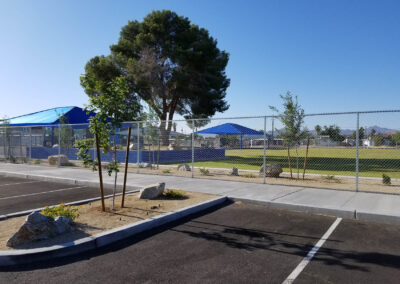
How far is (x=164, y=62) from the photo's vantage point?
2736 centimetres

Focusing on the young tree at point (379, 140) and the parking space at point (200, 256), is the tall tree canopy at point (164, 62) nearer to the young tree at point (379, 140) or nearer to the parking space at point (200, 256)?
the young tree at point (379, 140)

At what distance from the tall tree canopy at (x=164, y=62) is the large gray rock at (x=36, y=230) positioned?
21.8 metres

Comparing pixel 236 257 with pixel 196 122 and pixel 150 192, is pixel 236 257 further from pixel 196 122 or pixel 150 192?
pixel 196 122

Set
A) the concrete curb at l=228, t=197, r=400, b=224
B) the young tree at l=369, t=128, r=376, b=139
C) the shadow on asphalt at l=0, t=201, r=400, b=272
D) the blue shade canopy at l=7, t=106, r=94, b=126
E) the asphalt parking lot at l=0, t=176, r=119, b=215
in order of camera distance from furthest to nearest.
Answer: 1. the blue shade canopy at l=7, t=106, r=94, b=126
2. the young tree at l=369, t=128, r=376, b=139
3. the asphalt parking lot at l=0, t=176, r=119, b=215
4. the concrete curb at l=228, t=197, r=400, b=224
5. the shadow on asphalt at l=0, t=201, r=400, b=272

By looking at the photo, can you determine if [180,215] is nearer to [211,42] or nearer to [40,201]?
[40,201]

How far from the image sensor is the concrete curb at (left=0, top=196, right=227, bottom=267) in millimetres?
4180

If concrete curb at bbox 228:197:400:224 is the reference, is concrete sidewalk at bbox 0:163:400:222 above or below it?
above

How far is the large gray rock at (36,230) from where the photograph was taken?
4.57m

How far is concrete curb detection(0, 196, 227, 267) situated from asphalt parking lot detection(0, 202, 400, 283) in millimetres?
154

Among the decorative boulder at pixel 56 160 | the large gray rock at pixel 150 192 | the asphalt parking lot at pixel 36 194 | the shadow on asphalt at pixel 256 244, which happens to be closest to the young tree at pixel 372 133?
the shadow on asphalt at pixel 256 244

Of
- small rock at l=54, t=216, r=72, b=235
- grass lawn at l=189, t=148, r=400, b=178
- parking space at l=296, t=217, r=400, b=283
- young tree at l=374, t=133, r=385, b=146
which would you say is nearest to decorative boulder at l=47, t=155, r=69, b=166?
grass lawn at l=189, t=148, r=400, b=178

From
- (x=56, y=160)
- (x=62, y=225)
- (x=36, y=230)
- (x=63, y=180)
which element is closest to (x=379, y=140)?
(x=62, y=225)

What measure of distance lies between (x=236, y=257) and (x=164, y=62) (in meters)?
24.9

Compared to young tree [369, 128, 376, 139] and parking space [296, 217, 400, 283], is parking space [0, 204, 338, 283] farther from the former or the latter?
young tree [369, 128, 376, 139]
